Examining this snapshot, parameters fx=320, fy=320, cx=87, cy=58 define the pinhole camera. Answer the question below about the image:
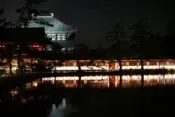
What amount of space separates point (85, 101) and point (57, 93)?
3.91 meters

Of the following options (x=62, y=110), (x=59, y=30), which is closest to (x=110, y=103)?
(x=62, y=110)

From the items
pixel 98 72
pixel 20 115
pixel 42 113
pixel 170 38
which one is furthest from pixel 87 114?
pixel 170 38

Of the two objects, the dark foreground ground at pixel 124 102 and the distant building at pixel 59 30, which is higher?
the distant building at pixel 59 30

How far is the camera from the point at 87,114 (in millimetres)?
15047

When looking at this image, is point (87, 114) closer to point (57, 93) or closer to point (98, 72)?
point (57, 93)

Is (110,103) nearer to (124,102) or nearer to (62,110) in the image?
(124,102)

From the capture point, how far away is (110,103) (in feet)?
59.8

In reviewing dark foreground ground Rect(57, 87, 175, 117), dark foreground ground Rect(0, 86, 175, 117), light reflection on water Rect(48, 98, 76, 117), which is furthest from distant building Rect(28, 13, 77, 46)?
light reflection on water Rect(48, 98, 76, 117)

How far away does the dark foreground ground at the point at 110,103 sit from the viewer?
15.1m

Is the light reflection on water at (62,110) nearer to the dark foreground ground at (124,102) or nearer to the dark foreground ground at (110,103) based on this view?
the dark foreground ground at (110,103)

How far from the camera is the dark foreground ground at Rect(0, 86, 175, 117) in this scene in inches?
595

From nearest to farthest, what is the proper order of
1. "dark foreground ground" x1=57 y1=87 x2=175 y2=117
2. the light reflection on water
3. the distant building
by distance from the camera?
the light reflection on water → "dark foreground ground" x1=57 y1=87 x2=175 y2=117 → the distant building

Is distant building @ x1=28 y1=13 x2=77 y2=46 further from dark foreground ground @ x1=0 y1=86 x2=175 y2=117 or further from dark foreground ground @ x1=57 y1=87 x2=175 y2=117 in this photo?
dark foreground ground @ x1=57 y1=87 x2=175 y2=117

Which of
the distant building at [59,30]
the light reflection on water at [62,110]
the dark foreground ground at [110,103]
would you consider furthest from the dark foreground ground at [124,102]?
the distant building at [59,30]
